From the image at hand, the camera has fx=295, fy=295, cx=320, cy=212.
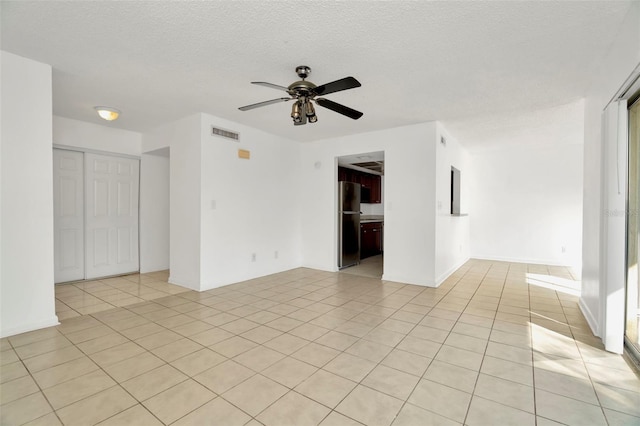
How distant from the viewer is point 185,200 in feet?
14.7

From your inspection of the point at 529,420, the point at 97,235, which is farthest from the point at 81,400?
the point at 97,235

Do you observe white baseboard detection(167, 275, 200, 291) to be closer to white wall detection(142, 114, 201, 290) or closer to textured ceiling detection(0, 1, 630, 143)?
white wall detection(142, 114, 201, 290)

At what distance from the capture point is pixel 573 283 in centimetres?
475

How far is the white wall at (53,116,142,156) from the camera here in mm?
4559

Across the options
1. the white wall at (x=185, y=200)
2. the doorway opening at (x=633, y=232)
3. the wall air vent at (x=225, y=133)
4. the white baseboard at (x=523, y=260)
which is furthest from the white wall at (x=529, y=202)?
the white wall at (x=185, y=200)

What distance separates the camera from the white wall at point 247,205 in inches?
172

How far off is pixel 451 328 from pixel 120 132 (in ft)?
19.5

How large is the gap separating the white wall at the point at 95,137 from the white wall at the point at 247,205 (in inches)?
80.9

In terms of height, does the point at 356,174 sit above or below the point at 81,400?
above

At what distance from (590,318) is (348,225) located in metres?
3.78

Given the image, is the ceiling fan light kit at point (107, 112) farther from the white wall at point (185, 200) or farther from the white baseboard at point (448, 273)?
the white baseboard at point (448, 273)

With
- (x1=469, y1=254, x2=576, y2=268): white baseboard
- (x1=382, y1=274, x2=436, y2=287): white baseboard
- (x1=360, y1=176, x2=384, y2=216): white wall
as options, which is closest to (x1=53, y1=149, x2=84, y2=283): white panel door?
(x1=382, y1=274, x2=436, y2=287): white baseboard

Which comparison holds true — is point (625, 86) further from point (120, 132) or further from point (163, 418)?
point (120, 132)

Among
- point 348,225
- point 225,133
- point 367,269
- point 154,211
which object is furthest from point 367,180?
point 154,211
